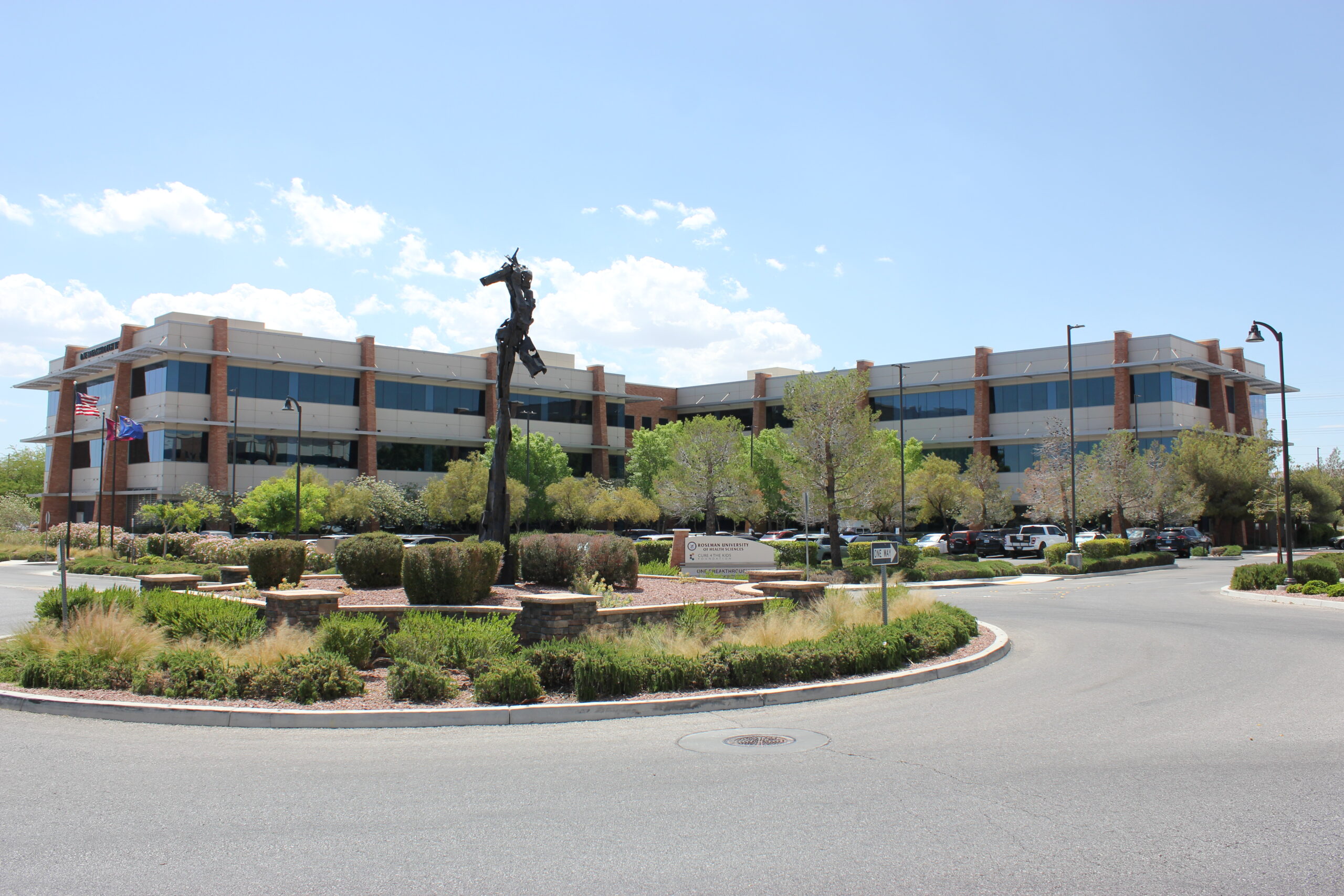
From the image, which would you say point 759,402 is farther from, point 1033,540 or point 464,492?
point 1033,540

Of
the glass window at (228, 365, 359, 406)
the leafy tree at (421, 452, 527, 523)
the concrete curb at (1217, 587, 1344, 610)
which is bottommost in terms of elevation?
the concrete curb at (1217, 587, 1344, 610)

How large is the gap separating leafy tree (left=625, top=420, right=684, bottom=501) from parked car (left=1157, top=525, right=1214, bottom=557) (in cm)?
2791

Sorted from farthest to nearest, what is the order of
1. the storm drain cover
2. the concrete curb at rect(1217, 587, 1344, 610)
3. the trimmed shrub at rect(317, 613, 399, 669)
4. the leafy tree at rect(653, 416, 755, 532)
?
1. the leafy tree at rect(653, 416, 755, 532)
2. the concrete curb at rect(1217, 587, 1344, 610)
3. the trimmed shrub at rect(317, 613, 399, 669)
4. the storm drain cover

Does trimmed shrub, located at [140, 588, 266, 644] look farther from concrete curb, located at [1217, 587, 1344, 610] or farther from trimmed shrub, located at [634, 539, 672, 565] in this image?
concrete curb, located at [1217, 587, 1344, 610]

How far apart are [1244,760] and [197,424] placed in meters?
55.6

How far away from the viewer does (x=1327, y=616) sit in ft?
64.9

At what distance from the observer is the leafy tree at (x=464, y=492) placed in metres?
54.5

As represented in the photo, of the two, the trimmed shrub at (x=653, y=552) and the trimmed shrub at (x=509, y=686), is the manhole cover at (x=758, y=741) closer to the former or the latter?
the trimmed shrub at (x=509, y=686)

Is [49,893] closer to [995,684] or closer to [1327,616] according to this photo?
[995,684]

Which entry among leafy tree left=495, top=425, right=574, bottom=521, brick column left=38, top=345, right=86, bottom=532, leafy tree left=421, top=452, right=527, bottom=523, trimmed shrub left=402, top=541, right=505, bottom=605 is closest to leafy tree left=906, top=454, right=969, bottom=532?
leafy tree left=495, top=425, right=574, bottom=521

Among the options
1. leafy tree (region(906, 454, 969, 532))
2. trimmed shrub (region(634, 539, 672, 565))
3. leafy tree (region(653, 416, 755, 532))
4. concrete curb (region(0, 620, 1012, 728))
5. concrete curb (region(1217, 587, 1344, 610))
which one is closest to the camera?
concrete curb (region(0, 620, 1012, 728))

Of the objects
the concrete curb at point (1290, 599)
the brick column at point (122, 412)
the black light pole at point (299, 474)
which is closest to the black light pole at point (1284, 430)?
the concrete curb at point (1290, 599)

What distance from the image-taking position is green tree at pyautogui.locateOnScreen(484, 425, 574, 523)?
59281 mm

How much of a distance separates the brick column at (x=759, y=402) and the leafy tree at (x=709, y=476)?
17.8 metres
